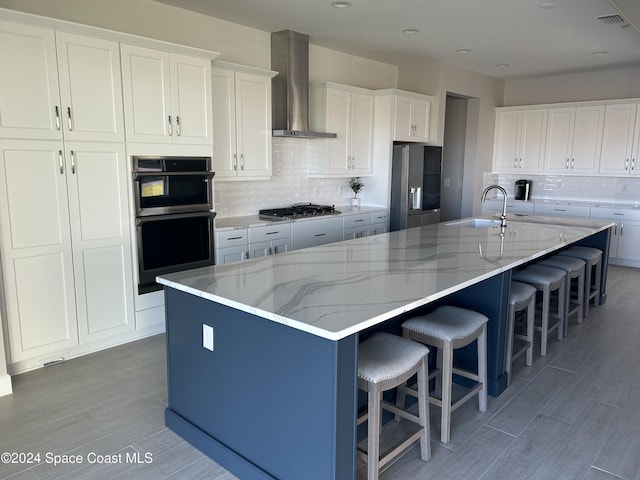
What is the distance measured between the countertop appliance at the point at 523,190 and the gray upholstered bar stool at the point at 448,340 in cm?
535

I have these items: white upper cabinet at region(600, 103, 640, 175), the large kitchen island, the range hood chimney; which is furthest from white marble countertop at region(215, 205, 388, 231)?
white upper cabinet at region(600, 103, 640, 175)

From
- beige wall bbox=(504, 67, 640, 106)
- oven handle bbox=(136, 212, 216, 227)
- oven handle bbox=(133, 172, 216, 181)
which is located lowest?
oven handle bbox=(136, 212, 216, 227)

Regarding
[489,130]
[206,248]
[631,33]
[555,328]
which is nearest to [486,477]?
[555,328]

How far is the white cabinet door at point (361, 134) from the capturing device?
5570 millimetres

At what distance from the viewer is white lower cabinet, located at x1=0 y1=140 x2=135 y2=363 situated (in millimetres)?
3051

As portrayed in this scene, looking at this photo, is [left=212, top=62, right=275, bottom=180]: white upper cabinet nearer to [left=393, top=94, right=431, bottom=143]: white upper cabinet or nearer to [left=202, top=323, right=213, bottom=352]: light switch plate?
[left=393, top=94, right=431, bottom=143]: white upper cabinet

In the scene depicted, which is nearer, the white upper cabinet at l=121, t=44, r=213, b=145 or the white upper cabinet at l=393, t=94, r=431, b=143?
the white upper cabinet at l=121, t=44, r=213, b=145

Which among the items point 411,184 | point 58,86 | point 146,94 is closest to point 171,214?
point 146,94

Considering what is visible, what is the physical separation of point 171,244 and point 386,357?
2.32 m

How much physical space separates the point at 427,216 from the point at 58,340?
4.42m

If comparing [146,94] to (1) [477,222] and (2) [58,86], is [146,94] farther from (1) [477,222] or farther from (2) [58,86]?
(1) [477,222]

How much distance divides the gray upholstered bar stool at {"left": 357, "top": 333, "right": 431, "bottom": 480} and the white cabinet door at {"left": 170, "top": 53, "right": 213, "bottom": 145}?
7.88ft

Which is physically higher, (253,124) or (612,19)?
(612,19)

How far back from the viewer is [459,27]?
4645 mm
